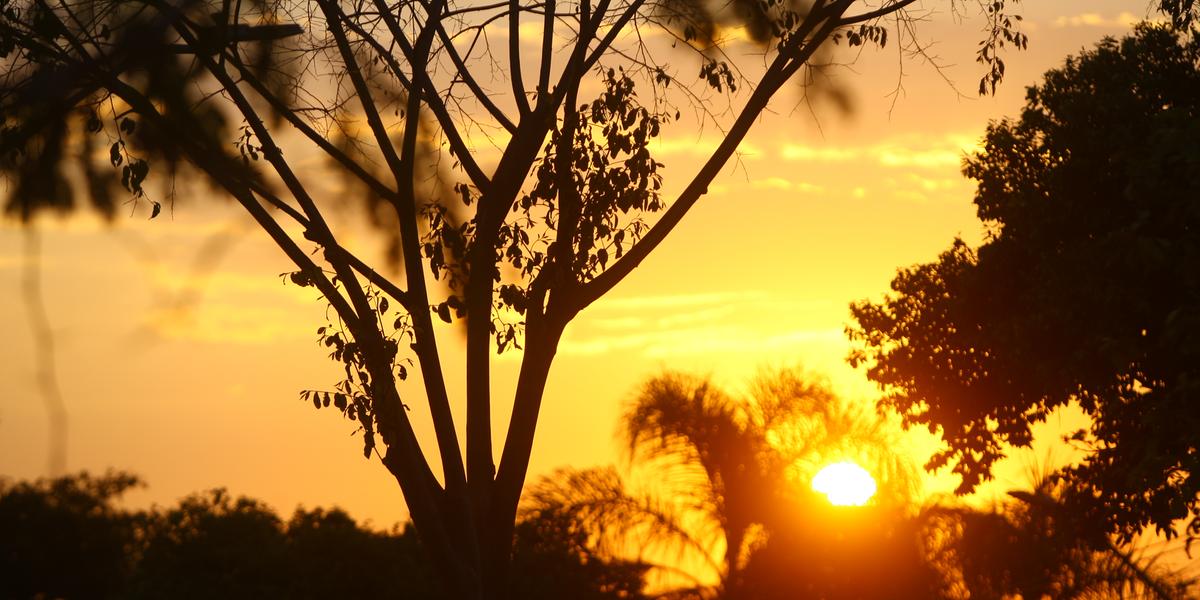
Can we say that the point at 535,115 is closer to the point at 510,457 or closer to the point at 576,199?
the point at 576,199

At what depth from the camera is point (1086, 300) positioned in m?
18.7

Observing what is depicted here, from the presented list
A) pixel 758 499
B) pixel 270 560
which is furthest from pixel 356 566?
pixel 758 499

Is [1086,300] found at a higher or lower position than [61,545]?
lower


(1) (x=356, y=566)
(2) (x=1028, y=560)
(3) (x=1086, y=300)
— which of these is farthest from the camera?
(1) (x=356, y=566)

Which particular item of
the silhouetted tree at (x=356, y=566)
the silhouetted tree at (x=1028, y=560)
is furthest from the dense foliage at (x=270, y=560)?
the silhouetted tree at (x=1028, y=560)

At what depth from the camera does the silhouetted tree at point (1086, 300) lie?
57.2 feet

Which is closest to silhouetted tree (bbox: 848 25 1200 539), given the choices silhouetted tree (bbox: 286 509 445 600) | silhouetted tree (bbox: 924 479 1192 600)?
silhouetted tree (bbox: 924 479 1192 600)

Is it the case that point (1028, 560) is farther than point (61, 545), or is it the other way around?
point (61, 545)

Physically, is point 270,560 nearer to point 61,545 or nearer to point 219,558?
point 219,558

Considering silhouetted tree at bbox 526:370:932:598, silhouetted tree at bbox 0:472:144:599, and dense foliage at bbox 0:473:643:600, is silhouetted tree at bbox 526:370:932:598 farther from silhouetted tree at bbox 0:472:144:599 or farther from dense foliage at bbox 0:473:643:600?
silhouetted tree at bbox 0:472:144:599

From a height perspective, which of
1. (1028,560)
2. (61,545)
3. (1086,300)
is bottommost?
(1028,560)

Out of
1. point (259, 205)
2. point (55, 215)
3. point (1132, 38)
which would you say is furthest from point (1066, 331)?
point (55, 215)

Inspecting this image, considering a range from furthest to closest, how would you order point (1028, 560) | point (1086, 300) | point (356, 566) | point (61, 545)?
point (61, 545), point (356, 566), point (1028, 560), point (1086, 300)

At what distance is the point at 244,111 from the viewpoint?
10.5 meters
